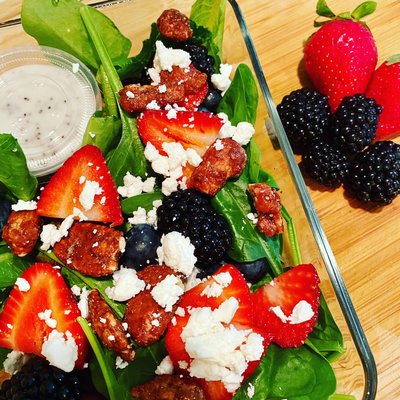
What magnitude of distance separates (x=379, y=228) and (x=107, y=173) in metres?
0.75

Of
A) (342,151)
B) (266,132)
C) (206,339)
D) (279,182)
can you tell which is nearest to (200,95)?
(266,132)

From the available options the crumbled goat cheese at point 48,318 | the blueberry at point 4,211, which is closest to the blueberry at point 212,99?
the blueberry at point 4,211

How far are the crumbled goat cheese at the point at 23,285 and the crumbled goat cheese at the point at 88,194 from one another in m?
0.20

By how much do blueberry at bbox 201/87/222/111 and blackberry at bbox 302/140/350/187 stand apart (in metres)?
0.29

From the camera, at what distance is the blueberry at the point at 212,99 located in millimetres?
1472

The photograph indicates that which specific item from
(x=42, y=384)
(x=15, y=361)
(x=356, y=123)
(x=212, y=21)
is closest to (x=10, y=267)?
(x=15, y=361)

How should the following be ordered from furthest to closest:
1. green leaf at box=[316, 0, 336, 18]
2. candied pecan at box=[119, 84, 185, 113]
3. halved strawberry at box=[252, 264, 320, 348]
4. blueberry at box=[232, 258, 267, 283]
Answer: green leaf at box=[316, 0, 336, 18] → candied pecan at box=[119, 84, 185, 113] → blueberry at box=[232, 258, 267, 283] → halved strawberry at box=[252, 264, 320, 348]

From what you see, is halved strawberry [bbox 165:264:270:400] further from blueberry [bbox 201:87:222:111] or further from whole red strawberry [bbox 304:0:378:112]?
whole red strawberry [bbox 304:0:378:112]

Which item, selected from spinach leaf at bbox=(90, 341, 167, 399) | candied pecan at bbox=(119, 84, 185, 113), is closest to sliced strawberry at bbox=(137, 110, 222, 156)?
candied pecan at bbox=(119, 84, 185, 113)

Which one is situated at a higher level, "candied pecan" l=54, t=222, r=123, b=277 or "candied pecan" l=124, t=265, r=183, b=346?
"candied pecan" l=54, t=222, r=123, b=277

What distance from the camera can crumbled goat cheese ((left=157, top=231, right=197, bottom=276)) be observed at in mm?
1180

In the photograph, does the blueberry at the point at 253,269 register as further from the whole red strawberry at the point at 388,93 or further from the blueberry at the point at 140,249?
the whole red strawberry at the point at 388,93

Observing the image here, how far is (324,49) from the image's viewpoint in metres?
1.58

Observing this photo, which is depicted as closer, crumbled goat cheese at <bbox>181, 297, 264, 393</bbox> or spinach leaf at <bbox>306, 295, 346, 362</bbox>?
crumbled goat cheese at <bbox>181, 297, 264, 393</bbox>
